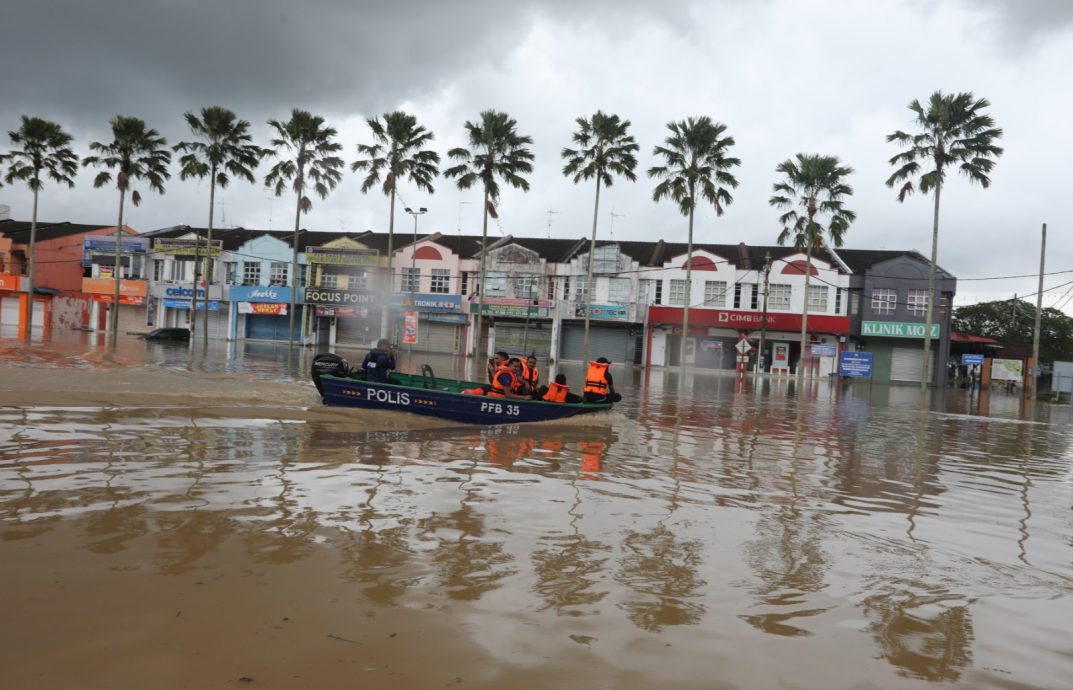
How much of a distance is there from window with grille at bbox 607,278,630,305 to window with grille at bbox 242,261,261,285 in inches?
991

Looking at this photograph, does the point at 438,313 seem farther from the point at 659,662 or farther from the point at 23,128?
the point at 659,662

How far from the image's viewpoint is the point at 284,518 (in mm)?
6492

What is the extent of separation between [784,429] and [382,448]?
33.0 ft

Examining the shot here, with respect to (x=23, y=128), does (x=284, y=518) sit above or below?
below

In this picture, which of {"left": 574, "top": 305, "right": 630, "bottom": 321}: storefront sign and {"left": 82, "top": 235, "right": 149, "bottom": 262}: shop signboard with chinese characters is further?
{"left": 82, "top": 235, "right": 149, "bottom": 262}: shop signboard with chinese characters

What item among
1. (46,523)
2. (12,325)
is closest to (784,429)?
(46,523)

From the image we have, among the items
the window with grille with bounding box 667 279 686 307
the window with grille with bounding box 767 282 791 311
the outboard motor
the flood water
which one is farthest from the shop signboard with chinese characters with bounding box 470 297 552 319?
the flood water

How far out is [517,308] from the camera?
155 ft

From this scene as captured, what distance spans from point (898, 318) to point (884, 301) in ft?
4.53

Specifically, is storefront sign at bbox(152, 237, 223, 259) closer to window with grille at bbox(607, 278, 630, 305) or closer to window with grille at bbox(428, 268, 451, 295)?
window with grille at bbox(428, 268, 451, 295)

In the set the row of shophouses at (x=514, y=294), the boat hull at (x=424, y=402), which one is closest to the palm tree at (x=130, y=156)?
the row of shophouses at (x=514, y=294)

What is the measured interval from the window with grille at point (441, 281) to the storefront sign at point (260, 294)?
10.5m

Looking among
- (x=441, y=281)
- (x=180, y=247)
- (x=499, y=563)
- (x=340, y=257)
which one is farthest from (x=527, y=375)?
(x=180, y=247)

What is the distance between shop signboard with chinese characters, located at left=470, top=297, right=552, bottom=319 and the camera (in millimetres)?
47281
